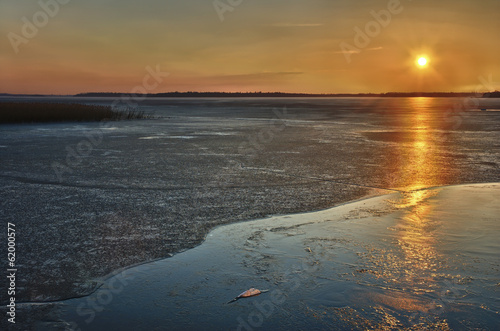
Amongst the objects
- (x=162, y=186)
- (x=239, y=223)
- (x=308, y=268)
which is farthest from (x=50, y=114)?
(x=308, y=268)

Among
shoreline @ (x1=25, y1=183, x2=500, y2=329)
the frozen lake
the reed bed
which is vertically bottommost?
shoreline @ (x1=25, y1=183, x2=500, y2=329)

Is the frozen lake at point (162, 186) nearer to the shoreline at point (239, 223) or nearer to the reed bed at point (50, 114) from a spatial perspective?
the shoreline at point (239, 223)

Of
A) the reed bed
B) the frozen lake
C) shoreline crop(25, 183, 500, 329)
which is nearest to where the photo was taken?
shoreline crop(25, 183, 500, 329)

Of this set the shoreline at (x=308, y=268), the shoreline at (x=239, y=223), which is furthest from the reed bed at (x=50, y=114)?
the shoreline at (x=308, y=268)

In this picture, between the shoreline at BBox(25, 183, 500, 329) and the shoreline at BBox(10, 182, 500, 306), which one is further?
the shoreline at BBox(10, 182, 500, 306)

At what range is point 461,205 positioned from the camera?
24.3 feet

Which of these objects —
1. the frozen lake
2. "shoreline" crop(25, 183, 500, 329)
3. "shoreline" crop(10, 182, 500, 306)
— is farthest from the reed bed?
"shoreline" crop(25, 183, 500, 329)

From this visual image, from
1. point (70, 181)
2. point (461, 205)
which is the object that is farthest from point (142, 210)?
point (461, 205)

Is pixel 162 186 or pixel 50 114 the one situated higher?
pixel 50 114

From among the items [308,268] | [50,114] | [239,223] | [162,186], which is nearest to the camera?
[308,268]

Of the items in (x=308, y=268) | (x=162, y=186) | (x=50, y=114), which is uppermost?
(x=50, y=114)

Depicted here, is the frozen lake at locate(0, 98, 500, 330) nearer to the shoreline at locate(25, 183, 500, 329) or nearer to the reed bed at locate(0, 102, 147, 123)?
the shoreline at locate(25, 183, 500, 329)

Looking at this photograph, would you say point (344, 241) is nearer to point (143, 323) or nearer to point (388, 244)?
point (388, 244)

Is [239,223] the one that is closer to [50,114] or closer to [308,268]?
[308,268]
